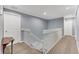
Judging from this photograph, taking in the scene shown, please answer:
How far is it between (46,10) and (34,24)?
238mm

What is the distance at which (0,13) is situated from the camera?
3.63 ft

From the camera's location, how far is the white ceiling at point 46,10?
109 cm

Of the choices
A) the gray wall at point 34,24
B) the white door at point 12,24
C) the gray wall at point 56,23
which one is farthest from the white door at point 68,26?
the white door at point 12,24

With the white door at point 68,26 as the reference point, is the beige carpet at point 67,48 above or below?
below

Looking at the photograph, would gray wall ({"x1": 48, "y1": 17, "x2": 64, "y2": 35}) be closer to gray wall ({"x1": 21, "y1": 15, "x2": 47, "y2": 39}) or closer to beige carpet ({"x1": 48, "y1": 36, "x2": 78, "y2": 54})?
gray wall ({"x1": 21, "y1": 15, "x2": 47, "y2": 39})

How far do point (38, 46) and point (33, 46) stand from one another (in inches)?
2.4

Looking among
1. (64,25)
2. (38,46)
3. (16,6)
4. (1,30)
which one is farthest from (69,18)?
(1,30)

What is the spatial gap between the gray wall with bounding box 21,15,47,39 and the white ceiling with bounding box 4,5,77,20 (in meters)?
0.06

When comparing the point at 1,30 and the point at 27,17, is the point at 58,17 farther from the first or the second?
the point at 1,30

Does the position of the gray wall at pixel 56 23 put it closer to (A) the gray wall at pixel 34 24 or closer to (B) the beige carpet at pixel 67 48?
(A) the gray wall at pixel 34 24

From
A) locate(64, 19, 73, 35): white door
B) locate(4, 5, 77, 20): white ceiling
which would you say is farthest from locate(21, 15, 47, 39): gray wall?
locate(64, 19, 73, 35): white door

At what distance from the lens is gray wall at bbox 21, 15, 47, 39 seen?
43.6 inches

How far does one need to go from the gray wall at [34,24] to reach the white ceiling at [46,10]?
0.06 metres
